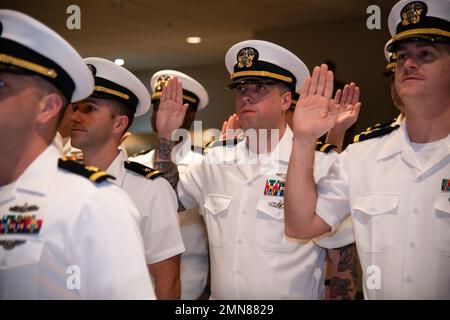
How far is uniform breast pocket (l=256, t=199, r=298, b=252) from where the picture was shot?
229 centimetres

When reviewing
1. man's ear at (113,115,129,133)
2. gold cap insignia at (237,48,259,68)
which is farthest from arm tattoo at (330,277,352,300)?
man's ear at (113,115,129,133)

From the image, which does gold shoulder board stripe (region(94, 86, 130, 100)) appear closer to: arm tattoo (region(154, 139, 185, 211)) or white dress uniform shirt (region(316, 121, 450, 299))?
arm tattoo (region(154, 139, 185, 211))

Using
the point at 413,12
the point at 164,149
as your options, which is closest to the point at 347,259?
the point at 164,149

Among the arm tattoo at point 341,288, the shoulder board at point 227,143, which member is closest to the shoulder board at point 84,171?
the shoulder board at point 227,143

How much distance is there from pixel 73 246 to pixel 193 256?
61.5 inches

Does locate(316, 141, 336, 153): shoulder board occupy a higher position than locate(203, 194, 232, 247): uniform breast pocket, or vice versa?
A: locate(316, 141, 336, 153): shoulder board

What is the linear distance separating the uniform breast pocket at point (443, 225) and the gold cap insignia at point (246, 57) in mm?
1048

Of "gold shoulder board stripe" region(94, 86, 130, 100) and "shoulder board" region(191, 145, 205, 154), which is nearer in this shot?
"gold shoulder board stripe" region(94, 86, 130, 100)

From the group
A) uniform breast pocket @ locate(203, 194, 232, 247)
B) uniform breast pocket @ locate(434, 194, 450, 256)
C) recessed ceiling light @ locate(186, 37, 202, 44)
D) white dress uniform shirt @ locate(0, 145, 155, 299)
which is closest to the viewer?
white dress uniform shirt @ locate(0, 145, 155, 299)

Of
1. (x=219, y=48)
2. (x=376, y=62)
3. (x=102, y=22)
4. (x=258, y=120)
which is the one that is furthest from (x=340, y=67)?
(x=258, y=120)

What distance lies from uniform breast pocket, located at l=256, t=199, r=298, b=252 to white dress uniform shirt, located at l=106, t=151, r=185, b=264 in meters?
0.34

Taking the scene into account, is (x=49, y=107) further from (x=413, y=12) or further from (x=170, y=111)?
(x=413, y=12)

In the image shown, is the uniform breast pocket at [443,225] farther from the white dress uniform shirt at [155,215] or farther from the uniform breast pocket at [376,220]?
the white dress uniform shirt at [155,215]

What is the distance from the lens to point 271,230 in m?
2.32
